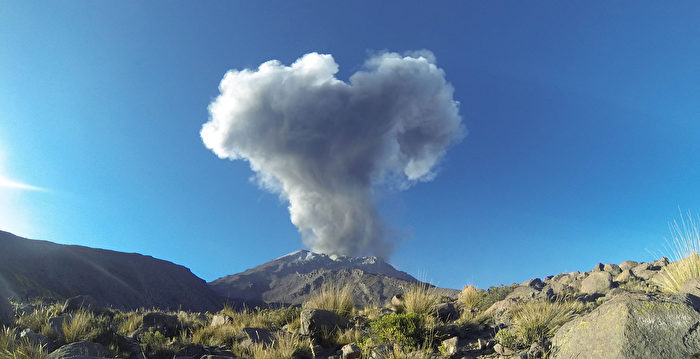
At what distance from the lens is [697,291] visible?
6.00 m

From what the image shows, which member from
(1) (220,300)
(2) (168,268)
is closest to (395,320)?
(1) (220,300)

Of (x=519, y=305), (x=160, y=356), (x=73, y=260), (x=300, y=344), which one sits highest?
(x=73, y=260)

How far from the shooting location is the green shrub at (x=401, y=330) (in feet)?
21.9

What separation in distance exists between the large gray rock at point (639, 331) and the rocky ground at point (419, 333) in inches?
0.4

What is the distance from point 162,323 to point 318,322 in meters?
5.16

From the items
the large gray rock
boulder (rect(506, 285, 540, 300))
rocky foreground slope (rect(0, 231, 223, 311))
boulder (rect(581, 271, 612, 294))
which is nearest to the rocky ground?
the large gray rock

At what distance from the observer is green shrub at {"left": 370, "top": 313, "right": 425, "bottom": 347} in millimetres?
6664

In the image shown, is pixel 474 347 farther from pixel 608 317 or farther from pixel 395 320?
pixel 608 317

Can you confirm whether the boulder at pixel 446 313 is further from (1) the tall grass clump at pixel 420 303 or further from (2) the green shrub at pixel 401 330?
(2) the green shrub at pixel 401 330

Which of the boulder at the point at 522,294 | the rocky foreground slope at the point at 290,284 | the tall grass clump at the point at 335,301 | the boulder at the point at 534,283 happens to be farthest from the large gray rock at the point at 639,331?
the rocky foreground slope at the point at 290,284

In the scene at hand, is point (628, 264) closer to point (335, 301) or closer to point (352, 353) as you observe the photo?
point (335, 301)

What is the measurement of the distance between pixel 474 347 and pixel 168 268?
390 ft

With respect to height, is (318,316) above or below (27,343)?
above

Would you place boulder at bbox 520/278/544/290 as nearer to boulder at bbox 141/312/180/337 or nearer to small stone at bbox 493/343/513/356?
small stone at bbox 493/343/513/356
